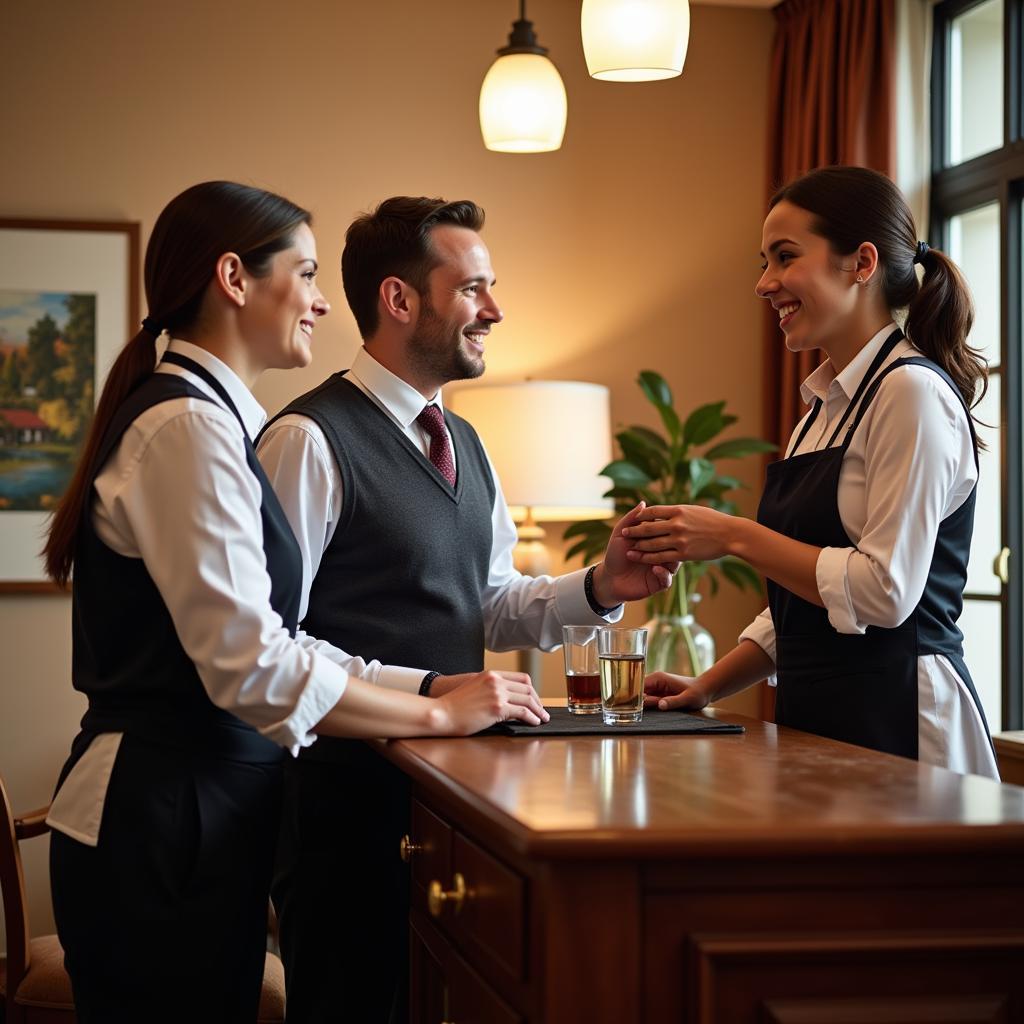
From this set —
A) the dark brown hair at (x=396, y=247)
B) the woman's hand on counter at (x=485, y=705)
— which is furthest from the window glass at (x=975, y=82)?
the woman's hand on counter at (x=485, y=705)

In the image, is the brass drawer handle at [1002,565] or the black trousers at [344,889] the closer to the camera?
the black trousers at [344,889]

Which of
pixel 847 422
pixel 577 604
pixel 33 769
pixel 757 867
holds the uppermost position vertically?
pixel 847 422

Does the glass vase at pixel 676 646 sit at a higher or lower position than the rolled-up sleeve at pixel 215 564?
lower

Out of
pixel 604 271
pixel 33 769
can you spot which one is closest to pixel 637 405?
pixel 604 271

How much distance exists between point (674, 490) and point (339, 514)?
92.7 inches

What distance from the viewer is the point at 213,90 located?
4.54 metres

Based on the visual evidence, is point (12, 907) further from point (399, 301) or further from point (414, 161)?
point (414, 161)

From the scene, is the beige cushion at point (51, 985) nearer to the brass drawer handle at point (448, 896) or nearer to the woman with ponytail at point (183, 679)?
the woman with ponytail at point (183, 679)

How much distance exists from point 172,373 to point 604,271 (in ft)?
10.7

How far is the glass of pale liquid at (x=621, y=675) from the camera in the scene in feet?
6.26

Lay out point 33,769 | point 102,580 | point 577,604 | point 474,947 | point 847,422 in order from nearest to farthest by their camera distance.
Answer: point 474,947 → point 102,580 → point 847,422 → point 577,604 → point 33,769

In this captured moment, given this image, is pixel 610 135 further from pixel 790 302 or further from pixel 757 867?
pixel 757 867

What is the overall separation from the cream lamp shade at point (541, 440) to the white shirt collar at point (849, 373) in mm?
1993

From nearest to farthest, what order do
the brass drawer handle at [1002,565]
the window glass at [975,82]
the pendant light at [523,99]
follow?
the pendant light at [523,99] < the brass drawer handle at [1002,565] < the window glass at [975,82]
